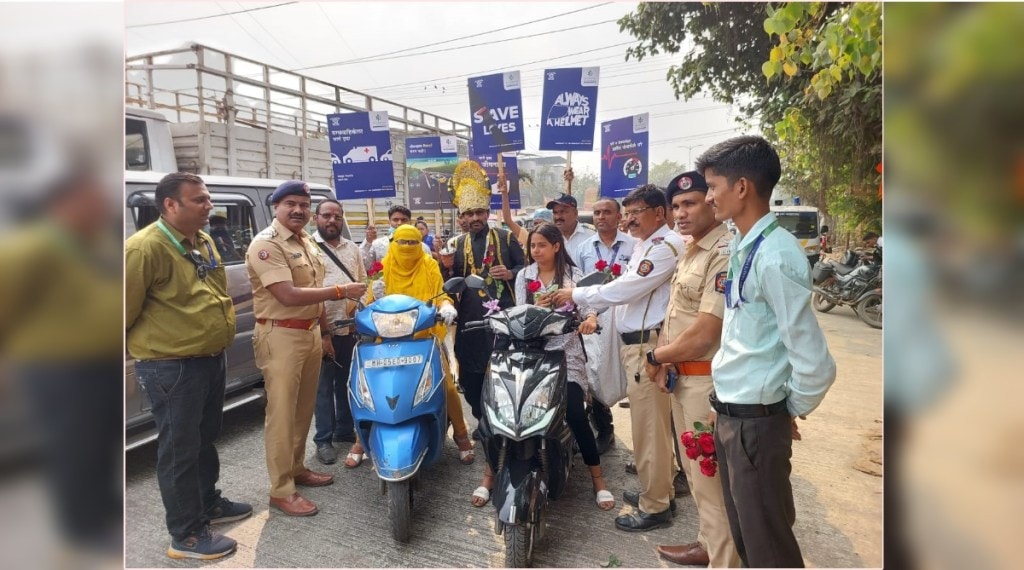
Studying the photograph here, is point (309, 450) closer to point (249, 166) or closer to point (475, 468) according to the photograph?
point (475, 468)

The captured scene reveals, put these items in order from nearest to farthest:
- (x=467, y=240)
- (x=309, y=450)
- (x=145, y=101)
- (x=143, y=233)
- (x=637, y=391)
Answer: (x=143, y=233) → (x=637, y=391) → (x=145, y=101) → (x=309, y=450) → (x=467, y=240)

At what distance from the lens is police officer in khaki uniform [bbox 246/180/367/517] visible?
3.08 meters

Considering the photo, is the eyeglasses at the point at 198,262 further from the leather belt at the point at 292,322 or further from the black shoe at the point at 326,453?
the black shoe at the point at 326,453

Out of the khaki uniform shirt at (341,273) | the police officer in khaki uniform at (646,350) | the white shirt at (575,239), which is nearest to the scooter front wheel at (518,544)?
the police officer in khaki uniform at (646,350)

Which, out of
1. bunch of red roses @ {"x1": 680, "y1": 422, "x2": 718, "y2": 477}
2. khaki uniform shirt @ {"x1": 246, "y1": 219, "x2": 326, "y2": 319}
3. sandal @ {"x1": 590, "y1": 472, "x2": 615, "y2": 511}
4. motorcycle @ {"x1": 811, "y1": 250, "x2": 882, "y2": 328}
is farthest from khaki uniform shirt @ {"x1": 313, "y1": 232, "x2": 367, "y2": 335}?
motorcycle @ {"x1": 811, "y1": 250, "x2": 882, "y2": 328}

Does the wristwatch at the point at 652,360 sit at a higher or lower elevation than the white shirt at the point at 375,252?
lower

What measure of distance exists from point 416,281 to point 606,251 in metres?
1.55

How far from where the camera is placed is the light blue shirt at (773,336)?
5.66ft

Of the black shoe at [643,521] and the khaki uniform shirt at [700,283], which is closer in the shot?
the khaki uniform shirt at [700,283]

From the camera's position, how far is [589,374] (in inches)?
137

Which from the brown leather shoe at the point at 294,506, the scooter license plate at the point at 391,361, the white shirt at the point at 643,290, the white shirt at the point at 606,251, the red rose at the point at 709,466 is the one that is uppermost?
the white shirt at the point at 606,251
